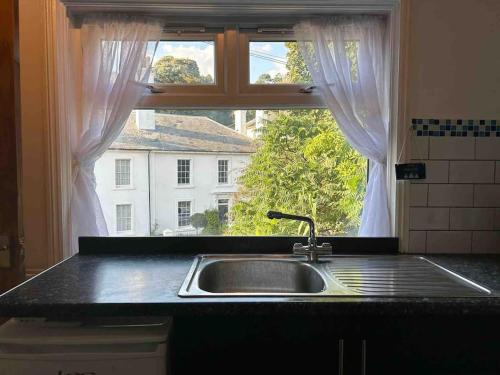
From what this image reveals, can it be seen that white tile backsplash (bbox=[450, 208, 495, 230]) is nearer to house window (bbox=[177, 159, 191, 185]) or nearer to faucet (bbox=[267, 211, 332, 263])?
faucet (bbox=[267, 211, 332, 263])

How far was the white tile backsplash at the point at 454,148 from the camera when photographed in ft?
5.20

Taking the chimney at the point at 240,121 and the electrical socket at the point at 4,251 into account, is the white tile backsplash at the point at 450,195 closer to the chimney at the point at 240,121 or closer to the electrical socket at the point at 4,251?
the chimney at the point at 240,121

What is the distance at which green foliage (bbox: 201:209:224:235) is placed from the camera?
1.78 meters

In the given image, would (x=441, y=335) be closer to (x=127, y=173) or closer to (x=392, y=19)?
(x=392, y=19)

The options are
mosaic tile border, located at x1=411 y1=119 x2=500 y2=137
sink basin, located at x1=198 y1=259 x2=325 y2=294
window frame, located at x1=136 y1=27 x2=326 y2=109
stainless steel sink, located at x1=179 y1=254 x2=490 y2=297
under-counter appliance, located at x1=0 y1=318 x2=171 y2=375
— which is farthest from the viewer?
window frame, located at x1=136 y1=27 x2=326 y2=109

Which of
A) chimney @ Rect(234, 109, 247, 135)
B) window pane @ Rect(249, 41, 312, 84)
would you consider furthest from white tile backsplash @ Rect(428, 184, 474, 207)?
chimney @ Rect(234, 109, 247, 135)

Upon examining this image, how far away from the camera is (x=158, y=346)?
98 centimetres

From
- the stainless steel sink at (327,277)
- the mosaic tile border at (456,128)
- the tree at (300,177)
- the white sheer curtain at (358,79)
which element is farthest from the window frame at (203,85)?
the mosaic tile border at (456,128)

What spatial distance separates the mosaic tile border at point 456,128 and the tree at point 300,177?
313 mm

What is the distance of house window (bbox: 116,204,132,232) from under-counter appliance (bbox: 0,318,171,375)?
2.61ft

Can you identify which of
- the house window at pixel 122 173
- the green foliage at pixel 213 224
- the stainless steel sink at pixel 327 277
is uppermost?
the house window at pixel 122 173

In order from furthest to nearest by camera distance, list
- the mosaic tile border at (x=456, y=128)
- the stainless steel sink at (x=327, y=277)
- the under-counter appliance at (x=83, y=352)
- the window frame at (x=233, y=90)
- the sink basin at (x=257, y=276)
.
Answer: the window frame at (x=233, y=90), the mosaic tile border at (x=456, y=128), the sink basin at (x=257, y=276), the stainless steel sink at (x=327, y=277), the under-counter appliance at (x=83, y=352)

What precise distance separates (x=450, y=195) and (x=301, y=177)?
2.15 ft

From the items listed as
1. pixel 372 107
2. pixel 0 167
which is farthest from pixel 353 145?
pixel 0 167
